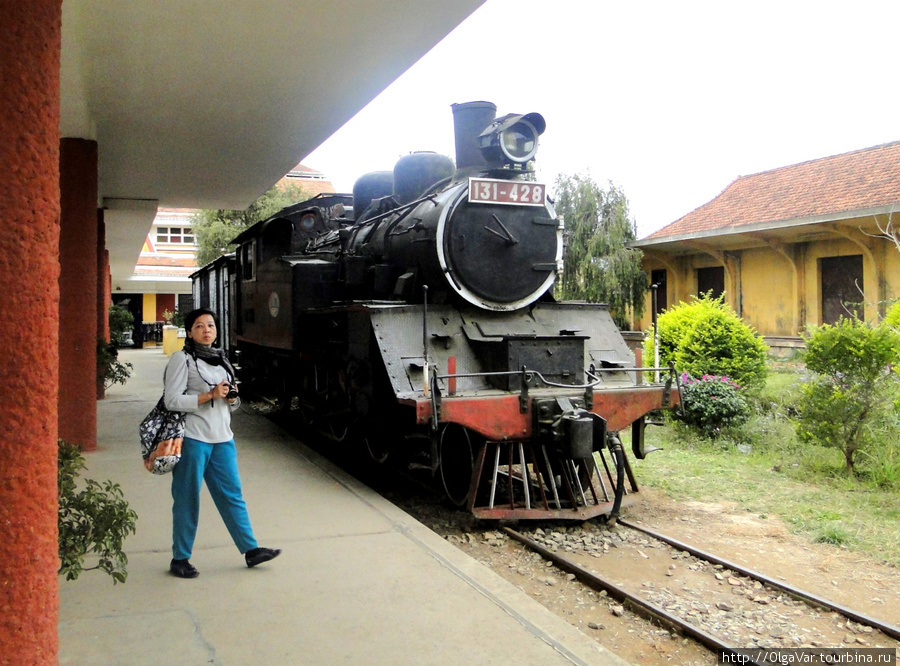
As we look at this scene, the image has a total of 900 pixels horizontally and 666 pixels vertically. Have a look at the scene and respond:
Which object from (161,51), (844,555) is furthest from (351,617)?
(161,51)

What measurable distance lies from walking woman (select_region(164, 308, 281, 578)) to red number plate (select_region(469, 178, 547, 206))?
2843mm

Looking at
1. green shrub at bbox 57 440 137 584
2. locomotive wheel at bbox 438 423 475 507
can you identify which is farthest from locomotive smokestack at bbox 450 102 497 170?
green shrub at bbox 57 440 137 584

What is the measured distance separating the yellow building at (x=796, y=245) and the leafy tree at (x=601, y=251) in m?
1.26

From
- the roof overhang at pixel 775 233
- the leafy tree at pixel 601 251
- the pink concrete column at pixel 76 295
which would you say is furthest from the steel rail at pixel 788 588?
the leafy tree at pixel 601 251

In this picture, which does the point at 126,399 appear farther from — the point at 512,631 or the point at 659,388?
the point at 512,631

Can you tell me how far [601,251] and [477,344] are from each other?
43.9ft

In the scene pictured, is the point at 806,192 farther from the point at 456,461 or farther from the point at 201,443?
the point at 201,443

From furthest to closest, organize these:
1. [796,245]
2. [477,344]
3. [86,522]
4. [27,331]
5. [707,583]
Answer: [796,245]
[477,344]
[707,583]
[86,522]
[27,331]

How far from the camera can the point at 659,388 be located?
19.9ft

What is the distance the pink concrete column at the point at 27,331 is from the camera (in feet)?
5.94

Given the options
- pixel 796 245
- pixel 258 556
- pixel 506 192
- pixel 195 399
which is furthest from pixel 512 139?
pixel 796 245

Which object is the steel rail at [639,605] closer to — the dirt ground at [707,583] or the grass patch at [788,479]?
the dirt ground at [707,583]

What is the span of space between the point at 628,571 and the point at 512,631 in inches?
70.4

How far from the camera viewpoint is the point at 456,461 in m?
6.14
